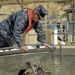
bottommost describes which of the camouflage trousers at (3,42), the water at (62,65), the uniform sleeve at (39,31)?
the water at (62,65)

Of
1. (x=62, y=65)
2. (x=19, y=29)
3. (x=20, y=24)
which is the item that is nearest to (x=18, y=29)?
(x=19, y=29)

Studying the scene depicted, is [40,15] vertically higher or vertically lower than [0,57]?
higher

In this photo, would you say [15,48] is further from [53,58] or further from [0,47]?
[53,58]

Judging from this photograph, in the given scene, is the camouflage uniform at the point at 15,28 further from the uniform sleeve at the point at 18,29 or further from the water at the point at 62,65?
the water at the point at 62,65

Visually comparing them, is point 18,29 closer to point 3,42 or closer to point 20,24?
point 20,24

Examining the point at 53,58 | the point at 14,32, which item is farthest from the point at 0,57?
the point at 53,58

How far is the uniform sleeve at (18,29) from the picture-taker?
288 inches

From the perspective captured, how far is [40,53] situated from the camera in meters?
8.00

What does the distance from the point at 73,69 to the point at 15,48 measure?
248 inches

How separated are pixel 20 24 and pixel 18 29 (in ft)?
0.41

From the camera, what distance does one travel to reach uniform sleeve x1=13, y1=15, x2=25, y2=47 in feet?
24.0

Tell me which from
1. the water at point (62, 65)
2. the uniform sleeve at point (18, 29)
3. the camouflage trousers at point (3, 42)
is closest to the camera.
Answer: the uniform sleeve at point (18, 29)

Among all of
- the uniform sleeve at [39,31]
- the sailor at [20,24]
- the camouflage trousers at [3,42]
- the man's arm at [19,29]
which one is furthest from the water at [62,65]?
the man's arm at [19,29]

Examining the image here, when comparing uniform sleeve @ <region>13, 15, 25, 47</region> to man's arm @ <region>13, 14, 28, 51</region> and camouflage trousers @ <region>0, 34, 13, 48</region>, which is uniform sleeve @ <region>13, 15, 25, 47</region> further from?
camouflage trousers @ <region>0, 34, 13, 48</region>
